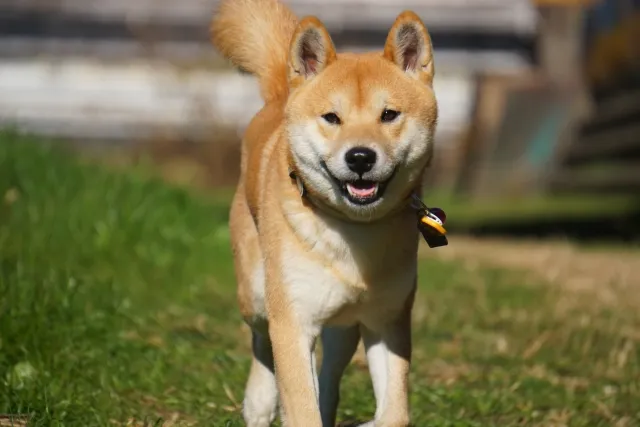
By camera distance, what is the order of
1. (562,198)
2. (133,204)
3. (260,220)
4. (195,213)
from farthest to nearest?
(562,198) < (195,213) < (133,204) < (260,220)

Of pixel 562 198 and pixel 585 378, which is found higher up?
pixel 585 378

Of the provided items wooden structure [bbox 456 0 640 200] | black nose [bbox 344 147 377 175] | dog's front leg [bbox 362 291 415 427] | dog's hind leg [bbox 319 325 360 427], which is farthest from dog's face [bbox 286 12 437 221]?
wooden structure [bbox 456 0 640 200]

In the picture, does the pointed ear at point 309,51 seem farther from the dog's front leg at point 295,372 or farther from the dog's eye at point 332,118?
the dog's front leg at point 295,372

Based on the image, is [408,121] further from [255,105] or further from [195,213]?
[255,105]

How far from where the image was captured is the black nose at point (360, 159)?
11.8 ft

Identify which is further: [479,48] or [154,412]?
[479,48]

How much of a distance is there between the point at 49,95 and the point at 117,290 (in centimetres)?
910

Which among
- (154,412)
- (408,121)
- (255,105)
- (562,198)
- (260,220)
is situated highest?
(408,121)

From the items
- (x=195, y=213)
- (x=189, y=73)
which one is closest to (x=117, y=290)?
(x=195, y=213)

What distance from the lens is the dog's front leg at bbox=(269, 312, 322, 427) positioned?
12.1 ft

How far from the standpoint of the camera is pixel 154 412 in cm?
438

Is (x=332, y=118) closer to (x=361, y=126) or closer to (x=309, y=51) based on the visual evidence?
(x=361, y=126)

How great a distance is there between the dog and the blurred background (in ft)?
32.7

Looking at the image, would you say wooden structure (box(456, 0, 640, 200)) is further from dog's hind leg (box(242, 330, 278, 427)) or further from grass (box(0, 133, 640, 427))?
dog's hind leg (box(242, 330, 278, 427))
